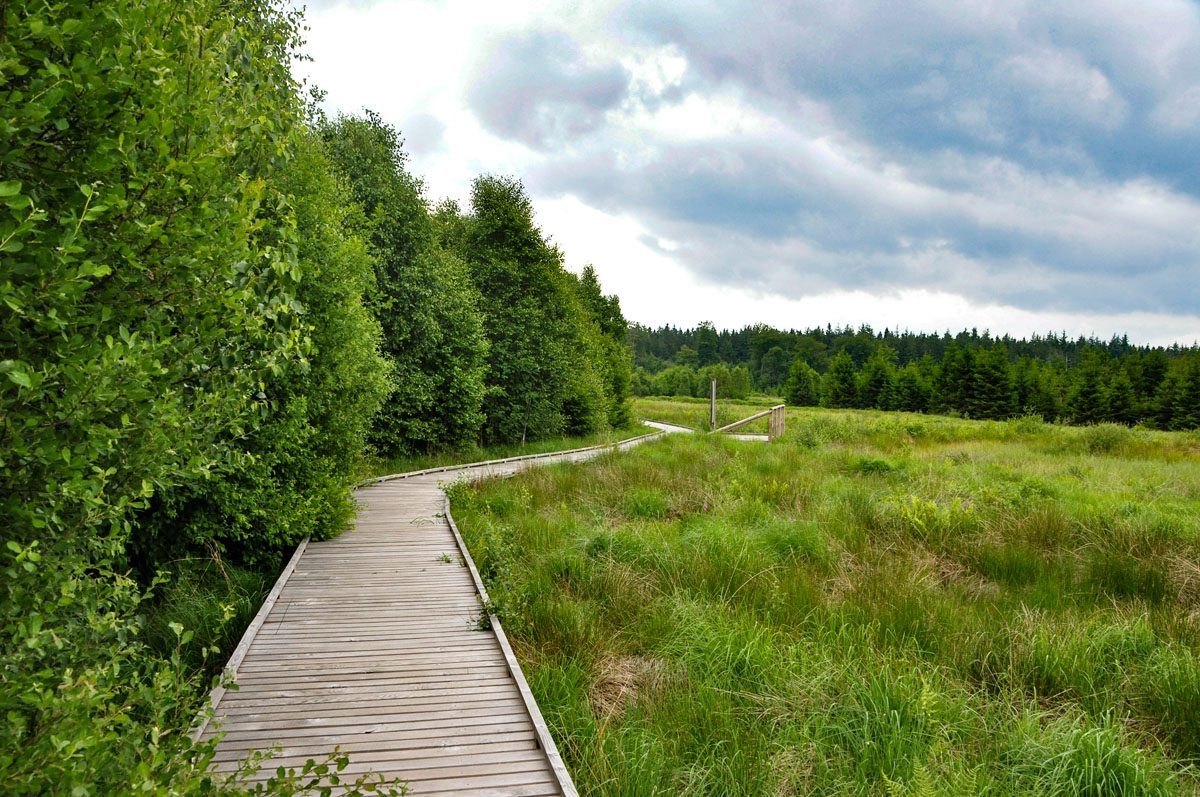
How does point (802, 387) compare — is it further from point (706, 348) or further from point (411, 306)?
point (411, 306)

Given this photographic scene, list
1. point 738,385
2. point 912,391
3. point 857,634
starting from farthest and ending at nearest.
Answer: point 738,385
point 912,391
point 857,634

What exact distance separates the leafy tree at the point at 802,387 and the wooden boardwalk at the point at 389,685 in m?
70.7

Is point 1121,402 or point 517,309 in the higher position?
point 517,309

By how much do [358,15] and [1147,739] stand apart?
10.2 m

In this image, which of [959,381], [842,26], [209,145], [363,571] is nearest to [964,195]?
[842,26]

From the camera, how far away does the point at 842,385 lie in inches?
2726

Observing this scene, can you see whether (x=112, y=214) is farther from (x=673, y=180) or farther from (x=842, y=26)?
(x=673, y=180)

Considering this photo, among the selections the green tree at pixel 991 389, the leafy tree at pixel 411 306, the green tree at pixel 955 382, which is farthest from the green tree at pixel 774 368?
the leafy tree at pixel 411 306

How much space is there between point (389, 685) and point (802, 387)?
7430 cm

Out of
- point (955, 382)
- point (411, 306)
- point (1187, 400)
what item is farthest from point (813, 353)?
point (411, 306)

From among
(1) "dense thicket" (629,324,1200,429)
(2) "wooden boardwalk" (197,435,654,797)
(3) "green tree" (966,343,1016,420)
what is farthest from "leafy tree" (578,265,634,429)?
(3) "green tree" (966,343,1016,420)

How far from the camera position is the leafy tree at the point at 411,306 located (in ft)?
52.5

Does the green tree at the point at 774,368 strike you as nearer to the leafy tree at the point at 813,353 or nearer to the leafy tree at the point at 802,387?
the leafy tree at the point at 813,353

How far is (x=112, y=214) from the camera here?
225cm
